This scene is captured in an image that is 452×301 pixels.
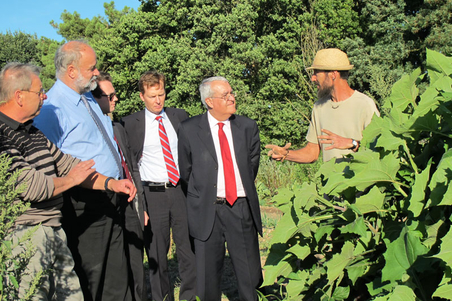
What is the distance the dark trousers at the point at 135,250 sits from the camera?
166 inches

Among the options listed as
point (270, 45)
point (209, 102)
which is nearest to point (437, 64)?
point (209, 102)

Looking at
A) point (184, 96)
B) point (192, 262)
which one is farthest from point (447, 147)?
point (184, 96)

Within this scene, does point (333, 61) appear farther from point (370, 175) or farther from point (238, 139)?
point (370, 175)

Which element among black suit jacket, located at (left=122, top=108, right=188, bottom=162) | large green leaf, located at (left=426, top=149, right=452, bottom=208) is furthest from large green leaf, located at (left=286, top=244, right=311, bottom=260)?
black suit jacket, located at (left=122, top=108, right=188, bottom=162)

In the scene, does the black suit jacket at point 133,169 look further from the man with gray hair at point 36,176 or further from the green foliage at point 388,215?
the green foliage at point 388,215

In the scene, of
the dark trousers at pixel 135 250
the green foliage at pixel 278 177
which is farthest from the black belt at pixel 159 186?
the green foliage at pixel 278 177

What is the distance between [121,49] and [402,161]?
84.2 feet

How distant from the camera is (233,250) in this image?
3.89 metres

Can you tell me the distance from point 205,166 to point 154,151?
1.00 meters

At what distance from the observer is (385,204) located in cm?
156

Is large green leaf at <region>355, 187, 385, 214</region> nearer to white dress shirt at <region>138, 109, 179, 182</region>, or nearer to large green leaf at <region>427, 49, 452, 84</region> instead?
large green leaf at <region>427, 49, 452, 84</region>

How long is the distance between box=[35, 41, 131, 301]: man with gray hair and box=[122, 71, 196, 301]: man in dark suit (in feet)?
2.76

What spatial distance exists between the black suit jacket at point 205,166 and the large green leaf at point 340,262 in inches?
90.1

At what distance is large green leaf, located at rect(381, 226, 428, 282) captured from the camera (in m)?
1.29
